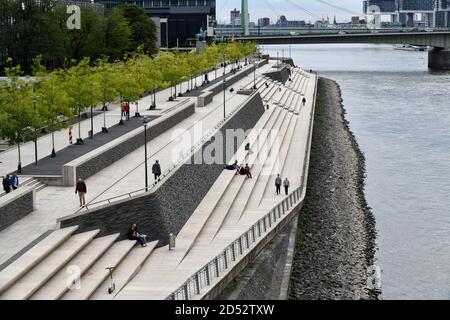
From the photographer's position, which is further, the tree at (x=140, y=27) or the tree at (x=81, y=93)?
the tree at (x=140, y=27)

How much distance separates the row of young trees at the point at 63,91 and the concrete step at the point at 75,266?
6.28 metres

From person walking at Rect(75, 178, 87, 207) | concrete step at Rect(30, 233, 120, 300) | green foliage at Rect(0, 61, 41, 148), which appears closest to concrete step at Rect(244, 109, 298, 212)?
person walking at Rect(75, 178, 87, 207)

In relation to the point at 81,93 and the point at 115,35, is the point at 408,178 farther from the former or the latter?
the point at 115,35

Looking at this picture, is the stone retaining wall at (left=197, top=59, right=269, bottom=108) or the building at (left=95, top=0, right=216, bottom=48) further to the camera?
the building at (left=95, top=0, right=216, bottom=48)

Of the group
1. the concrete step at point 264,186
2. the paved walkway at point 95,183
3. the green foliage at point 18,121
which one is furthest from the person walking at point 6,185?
the concrete step at point 264,186

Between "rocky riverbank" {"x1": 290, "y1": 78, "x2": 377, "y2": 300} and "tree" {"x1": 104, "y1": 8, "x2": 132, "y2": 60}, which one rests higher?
"tree" {"x1": 104, "y1": 8, "x2": 132, "y2": 60}

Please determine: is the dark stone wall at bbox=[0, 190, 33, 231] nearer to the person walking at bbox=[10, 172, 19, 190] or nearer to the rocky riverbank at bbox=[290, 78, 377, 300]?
the person walking at bbox=[10, 172, 19, 190]

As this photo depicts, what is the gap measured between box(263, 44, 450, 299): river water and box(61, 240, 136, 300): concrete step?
6.72 metres

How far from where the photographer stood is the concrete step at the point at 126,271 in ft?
54.4

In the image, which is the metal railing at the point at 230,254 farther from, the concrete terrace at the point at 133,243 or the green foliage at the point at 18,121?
the green foliage at the point at 18,121

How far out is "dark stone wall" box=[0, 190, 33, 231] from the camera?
777 inches

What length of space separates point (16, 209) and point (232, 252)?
5090 mm
